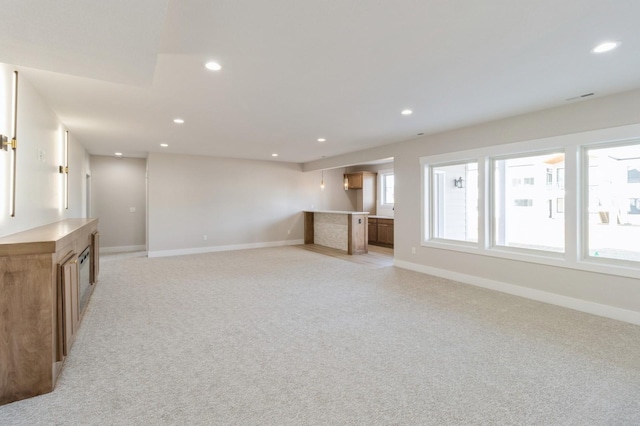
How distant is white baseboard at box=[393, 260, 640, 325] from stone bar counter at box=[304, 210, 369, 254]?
8.28 feet

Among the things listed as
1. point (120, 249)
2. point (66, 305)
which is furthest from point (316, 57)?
point (120, 249)

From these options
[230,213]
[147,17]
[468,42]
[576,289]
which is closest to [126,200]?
[230,213]

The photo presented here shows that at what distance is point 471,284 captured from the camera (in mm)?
5086

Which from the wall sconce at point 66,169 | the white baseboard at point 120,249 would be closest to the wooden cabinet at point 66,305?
the wall sconce at point 66,169

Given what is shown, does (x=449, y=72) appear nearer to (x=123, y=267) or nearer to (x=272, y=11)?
(x=272, y=11)

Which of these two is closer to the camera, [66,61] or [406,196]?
[66,61]

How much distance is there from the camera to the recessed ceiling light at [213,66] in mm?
2795

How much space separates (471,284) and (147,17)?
206 inches

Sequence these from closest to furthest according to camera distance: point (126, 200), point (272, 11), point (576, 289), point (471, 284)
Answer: point (272, 11), point (576, 289), point (471, 284), point (126, 200)

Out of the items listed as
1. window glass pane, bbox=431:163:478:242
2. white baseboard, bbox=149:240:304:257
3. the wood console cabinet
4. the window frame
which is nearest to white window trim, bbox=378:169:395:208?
white baseboard, bbox=149:240:304:257

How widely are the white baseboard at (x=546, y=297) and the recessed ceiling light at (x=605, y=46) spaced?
2.82 metres

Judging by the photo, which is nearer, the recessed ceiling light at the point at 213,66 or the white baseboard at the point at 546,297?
the recessed ceiling light at the point at 213,66

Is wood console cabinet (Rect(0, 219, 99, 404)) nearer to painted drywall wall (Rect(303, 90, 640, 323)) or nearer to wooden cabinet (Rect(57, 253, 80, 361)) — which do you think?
wooden cabinet (Rect(57, 253, 80, 361))

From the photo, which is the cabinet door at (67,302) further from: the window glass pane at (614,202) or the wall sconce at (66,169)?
the window glass pane at (614,202)
